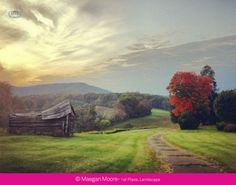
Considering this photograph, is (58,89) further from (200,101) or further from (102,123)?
(200,101)

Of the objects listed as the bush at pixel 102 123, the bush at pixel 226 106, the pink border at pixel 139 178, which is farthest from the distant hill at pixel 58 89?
the bush at pixel 226 106

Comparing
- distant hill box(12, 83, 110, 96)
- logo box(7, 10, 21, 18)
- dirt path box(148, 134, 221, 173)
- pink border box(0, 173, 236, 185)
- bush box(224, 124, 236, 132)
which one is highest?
logo box(7, 10, 21, 18)

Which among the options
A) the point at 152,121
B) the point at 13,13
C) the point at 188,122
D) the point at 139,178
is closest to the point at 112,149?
the point at 139,178

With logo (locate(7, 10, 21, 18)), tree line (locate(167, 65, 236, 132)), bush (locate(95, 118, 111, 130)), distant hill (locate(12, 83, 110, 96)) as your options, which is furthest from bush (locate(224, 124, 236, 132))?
logo (locate(7, 10, 21, 18))

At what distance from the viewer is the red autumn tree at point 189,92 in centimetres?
827

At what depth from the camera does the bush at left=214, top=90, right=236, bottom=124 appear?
816 centimetres

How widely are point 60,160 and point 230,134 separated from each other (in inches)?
101

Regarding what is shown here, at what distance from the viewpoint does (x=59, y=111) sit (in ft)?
27.5

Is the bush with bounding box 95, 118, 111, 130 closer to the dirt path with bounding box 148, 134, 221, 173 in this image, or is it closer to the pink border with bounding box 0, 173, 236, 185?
the dirt path with bounding box 148, 134, 221, 173

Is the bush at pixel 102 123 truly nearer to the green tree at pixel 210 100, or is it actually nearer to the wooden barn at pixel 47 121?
the wooden barn at pixel 47 121

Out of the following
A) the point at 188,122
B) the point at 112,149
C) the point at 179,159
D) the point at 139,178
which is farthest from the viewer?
the point at 188,122

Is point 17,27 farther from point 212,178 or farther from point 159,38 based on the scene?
point 212,178

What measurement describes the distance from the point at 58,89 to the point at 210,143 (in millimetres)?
2499

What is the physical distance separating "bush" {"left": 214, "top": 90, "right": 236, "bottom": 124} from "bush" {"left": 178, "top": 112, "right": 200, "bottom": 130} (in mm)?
362
